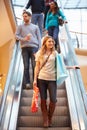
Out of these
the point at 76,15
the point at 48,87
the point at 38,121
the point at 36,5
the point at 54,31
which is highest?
the point at 76,15

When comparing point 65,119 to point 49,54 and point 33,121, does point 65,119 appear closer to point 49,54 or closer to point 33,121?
point 33,121

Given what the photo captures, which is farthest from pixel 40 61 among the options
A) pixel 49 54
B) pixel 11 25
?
pixel 11 25

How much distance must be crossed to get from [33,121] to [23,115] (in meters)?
0.36

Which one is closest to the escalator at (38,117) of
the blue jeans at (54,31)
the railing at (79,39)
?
the blue jeans at (54,31)

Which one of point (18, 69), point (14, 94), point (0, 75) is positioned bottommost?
point (14, 94)

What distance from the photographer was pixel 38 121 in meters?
6.18

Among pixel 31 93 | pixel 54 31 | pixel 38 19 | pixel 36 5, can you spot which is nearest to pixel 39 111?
pixel 31 93

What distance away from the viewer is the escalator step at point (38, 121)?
20.2ft

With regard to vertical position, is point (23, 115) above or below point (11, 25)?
below

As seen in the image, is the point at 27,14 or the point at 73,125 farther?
the point at 27,14

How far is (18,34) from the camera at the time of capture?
757cm

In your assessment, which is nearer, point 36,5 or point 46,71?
point 46,71

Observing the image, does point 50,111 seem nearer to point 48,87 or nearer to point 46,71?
point 48,87

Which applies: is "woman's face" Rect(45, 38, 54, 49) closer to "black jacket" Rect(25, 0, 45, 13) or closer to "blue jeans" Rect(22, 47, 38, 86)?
"blue jeans" Rect(22, 47, 38, 86)
